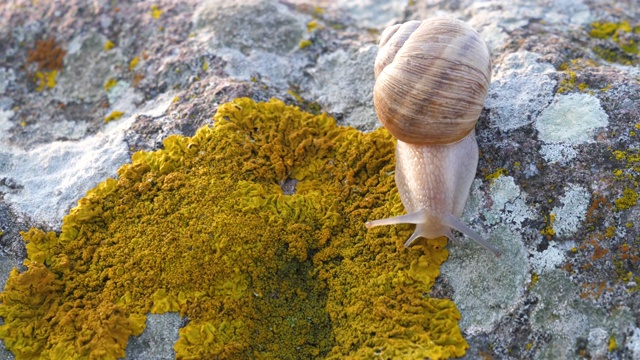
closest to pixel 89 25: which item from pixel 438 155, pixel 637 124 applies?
pixel 438 155

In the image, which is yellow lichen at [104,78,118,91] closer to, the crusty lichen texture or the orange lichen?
the orange lichen

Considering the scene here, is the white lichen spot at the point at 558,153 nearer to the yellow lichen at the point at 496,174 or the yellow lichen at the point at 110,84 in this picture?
the yellow lichen at the point at 496,174

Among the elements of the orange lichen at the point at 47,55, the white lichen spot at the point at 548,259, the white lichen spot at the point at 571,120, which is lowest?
the white lichen spot at the point at 548,259

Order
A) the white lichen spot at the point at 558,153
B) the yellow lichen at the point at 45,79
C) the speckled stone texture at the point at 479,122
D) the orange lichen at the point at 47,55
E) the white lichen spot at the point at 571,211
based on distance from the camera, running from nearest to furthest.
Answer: the speckled stone texture at the point at 479,122
the white lichen spot at the point at 571,211
the white lichen spot at the point at 558,153
the yellow lichen at the point at 45,79
the orange lichen at the point at 47,55

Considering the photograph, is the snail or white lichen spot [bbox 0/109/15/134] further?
white lichen spot [bbox 0/109/15/134]

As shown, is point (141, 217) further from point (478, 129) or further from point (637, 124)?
point (637, 124)

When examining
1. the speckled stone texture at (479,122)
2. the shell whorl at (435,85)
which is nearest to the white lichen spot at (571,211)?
the speckled stone texture at (479,122)

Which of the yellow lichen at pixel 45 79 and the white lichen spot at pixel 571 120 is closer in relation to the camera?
the white lichen spot at pixel 571 120

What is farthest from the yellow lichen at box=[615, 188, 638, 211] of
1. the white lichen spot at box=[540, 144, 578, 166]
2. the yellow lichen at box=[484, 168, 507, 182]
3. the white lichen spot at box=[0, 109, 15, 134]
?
the white lichen spot at box=[0, 109, 15, 134]
